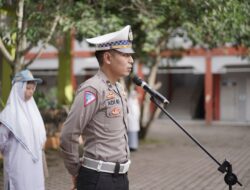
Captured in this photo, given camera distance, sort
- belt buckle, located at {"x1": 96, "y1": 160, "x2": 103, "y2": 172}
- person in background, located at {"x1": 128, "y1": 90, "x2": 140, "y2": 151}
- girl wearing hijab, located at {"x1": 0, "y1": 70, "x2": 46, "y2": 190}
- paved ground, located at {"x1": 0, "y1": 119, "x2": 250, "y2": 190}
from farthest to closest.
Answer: person in background, located at {"x1": 128, "y1": 90, "x2": 140, "y2": 151} → paved ground, located at {"x1": 0, "y1": 119, "x2": 250, "y2": 190} → girl wearing hijab, located at {"x1": 0, "y1": 70, "x2": 46, "y2": 190} → belt buckle, located at {"x1": 96, "y1": 160, "x2": 103, "y2": 172}

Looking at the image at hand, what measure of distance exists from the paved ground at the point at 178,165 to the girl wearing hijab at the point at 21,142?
10.5ft

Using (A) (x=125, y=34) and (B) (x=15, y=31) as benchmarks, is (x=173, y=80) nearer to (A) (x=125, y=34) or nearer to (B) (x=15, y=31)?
(B) (x=15, y=31)

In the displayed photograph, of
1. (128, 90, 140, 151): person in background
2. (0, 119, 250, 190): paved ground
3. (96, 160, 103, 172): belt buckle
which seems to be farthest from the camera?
(128, 90, 140, 151): person in background

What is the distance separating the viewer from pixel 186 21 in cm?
1063

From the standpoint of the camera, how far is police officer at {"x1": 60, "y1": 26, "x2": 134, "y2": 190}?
3312mm

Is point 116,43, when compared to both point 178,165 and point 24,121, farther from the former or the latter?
point 178,165

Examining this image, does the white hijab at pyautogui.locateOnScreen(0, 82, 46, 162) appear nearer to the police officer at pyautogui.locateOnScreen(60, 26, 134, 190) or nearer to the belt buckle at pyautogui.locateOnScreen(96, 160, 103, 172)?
the police officer at pyautogui.locateOnScreen(60, 26, 134, 190)

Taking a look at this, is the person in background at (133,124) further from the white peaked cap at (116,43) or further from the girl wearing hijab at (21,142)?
the white peaked cap at (116,43)

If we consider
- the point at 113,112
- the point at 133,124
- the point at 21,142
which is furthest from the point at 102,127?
the point at 133,124

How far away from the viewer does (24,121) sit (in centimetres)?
522

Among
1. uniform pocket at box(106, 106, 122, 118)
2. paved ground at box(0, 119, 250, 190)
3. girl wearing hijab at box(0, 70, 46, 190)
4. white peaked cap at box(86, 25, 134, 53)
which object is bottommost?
paved ground at box(0, 119, 250, 190)

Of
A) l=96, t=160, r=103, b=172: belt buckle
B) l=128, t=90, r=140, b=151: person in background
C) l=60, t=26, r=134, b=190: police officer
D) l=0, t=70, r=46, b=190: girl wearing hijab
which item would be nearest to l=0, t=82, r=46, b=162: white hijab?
l=0, t=70, r=46, b=190: girl wearing hijab

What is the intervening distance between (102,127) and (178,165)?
25.4ft

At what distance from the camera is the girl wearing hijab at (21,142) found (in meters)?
5.08
